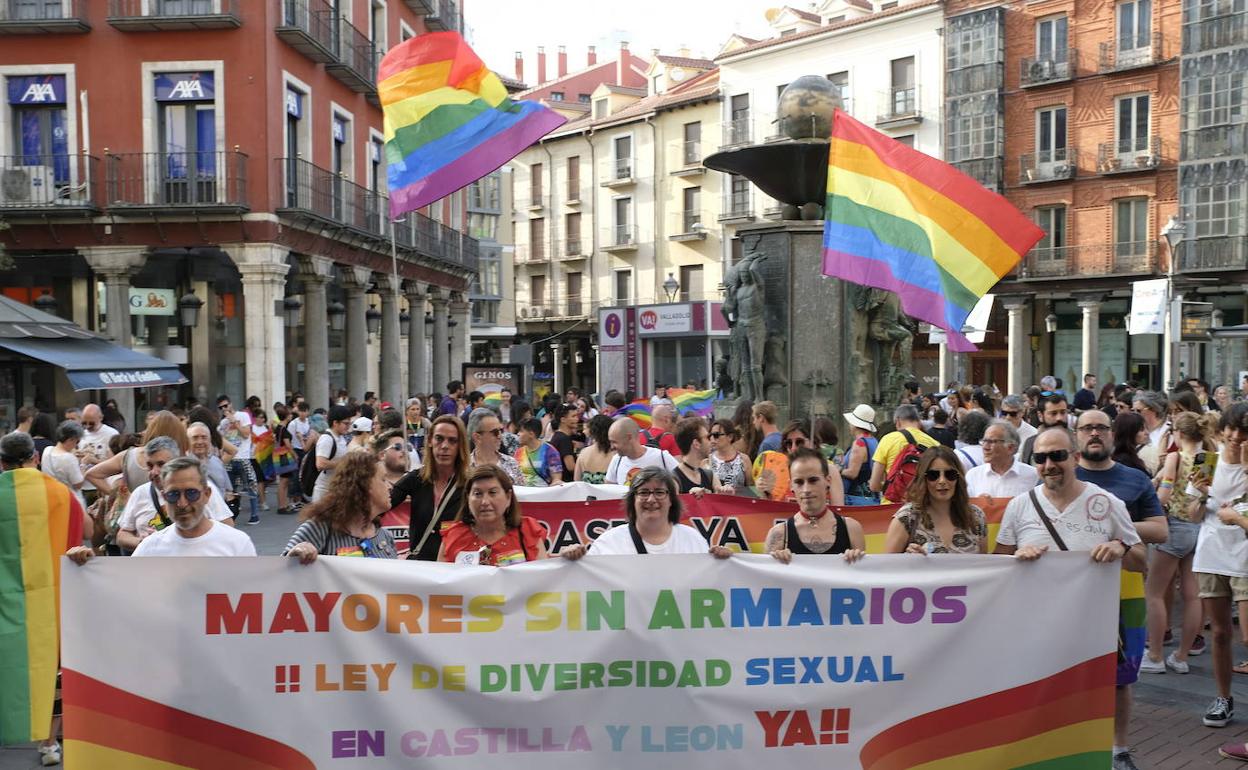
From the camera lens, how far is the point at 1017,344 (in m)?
40.7

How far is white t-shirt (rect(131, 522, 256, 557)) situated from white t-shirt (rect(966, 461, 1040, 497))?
3.99m

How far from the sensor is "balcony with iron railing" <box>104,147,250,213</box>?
76.9ft

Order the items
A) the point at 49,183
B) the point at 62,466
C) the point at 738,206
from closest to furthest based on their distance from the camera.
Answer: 1. the point at 62,466
2. the point at 49,183
3. the point at 738,206

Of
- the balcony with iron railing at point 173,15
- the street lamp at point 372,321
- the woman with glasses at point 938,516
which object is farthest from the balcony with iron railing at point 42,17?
the woman with glasses at point 938,516

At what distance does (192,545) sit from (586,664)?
174 cm

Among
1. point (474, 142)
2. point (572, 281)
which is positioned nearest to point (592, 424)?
point (474, 142)

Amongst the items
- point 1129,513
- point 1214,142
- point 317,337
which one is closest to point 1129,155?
point 1214,142

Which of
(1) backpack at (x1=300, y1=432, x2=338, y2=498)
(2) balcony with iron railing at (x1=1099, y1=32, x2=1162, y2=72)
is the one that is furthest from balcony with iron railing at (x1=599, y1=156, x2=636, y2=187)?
(1) backpack at (x1=300, y1=432, x2=338, y2=498)

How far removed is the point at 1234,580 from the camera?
6.30 m

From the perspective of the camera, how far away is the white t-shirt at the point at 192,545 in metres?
4.95

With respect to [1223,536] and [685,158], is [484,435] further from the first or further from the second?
[685,158]

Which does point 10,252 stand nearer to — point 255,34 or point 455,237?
point 255,34

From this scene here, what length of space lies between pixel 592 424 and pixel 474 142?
2.21 meters

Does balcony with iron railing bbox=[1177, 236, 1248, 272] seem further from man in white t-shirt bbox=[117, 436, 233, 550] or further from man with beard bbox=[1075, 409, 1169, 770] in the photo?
man in white t-shirt bbox=[117, 436, 233, 550]
